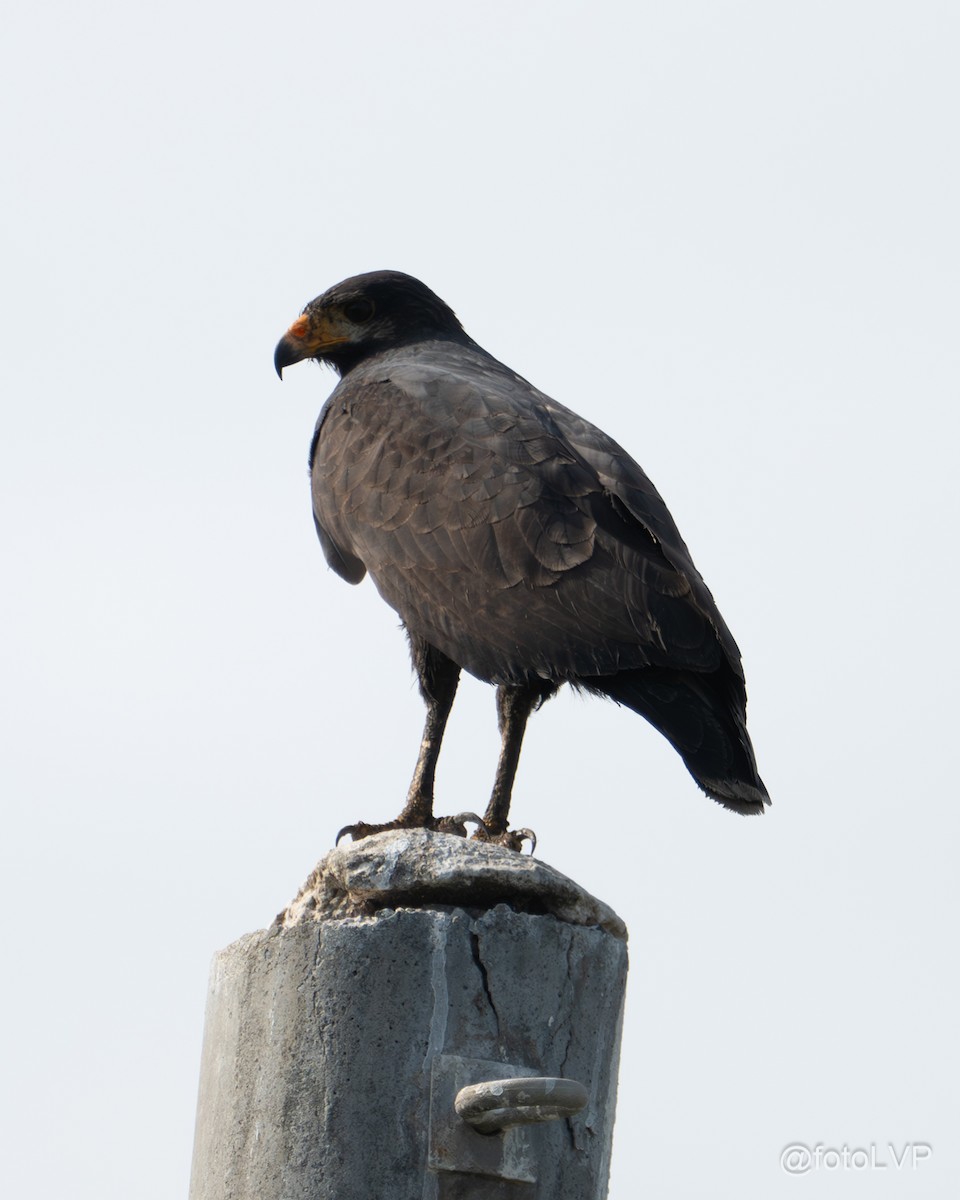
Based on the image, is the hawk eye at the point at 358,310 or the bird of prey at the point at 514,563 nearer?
the bird of prey at the point at 514,563

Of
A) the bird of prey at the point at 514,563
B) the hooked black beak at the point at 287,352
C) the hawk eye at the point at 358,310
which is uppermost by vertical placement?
the hawk eye at the point at 358,310

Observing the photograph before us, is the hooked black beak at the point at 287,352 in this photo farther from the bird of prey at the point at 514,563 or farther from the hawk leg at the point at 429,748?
the hawk leg at the point at 429,748

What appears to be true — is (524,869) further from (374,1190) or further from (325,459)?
(325,459)

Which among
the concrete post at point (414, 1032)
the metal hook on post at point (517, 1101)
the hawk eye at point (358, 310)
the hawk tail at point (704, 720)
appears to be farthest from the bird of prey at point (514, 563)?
the metal hook on post at point (517, 1101)

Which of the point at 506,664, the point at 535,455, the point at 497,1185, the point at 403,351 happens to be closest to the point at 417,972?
the point at 497,1185

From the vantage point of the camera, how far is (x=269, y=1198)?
4.14m

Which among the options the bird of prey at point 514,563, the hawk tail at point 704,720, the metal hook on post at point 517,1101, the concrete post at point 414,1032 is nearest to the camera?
the metal hook on post at point 517,1101

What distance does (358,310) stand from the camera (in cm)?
778

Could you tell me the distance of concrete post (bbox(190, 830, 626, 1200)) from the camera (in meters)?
4.05

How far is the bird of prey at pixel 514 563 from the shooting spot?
5727 millimetres

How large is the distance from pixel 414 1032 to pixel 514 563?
219 centimetres

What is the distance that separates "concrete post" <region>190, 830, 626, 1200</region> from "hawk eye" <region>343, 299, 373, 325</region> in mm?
3723

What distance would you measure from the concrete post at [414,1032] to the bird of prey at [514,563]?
1274mm

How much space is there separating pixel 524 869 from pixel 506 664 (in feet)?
5.28
